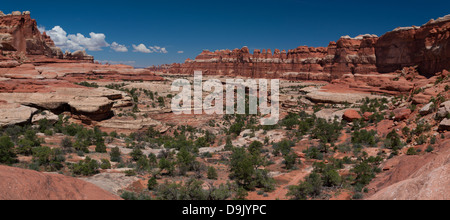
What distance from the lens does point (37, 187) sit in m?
4.79

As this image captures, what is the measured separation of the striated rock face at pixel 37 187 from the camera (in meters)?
4.36

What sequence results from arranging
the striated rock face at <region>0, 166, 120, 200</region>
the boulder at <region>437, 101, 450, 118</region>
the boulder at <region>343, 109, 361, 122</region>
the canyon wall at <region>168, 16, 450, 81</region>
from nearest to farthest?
the striated rock face at <region>0, 166, 120, 200</region>
the boulder at <region>437, 101, 450, 118</region>
the boulder at <region>343, 109, 361, 122</region>
the canyon wall at <region>168, 16, 450, 81</region>

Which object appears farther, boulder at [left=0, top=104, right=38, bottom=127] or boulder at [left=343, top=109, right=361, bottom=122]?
boulder at [left=343, top=109, right=361, bottom=122]

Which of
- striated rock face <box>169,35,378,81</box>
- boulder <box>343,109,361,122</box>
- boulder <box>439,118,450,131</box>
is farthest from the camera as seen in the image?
striated rock face <box>169,35,378,81</box>

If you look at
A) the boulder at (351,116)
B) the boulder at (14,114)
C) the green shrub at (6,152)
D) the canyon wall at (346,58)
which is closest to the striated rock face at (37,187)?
the green shrub at (6,152)

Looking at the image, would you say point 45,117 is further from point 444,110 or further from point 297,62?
point 297,62

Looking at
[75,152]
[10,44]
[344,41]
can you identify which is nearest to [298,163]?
[75,152]

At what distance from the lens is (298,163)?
A: 43.7 ft

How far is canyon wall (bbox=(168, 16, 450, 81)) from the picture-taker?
29641 millimetres

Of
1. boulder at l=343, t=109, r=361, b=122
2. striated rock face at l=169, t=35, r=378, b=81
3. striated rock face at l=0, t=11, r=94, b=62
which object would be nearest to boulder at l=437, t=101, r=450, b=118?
boulder at l=343, t=109, r=361, b=122

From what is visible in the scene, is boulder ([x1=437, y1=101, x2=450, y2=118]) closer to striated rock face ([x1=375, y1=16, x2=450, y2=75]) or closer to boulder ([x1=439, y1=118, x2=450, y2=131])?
boulder ([x1=439, y1=118, x2=450, y2=131])

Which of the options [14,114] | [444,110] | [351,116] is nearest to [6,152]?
[14,114]

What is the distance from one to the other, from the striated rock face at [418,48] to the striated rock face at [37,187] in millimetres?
36537

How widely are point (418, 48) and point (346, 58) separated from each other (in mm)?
22736
